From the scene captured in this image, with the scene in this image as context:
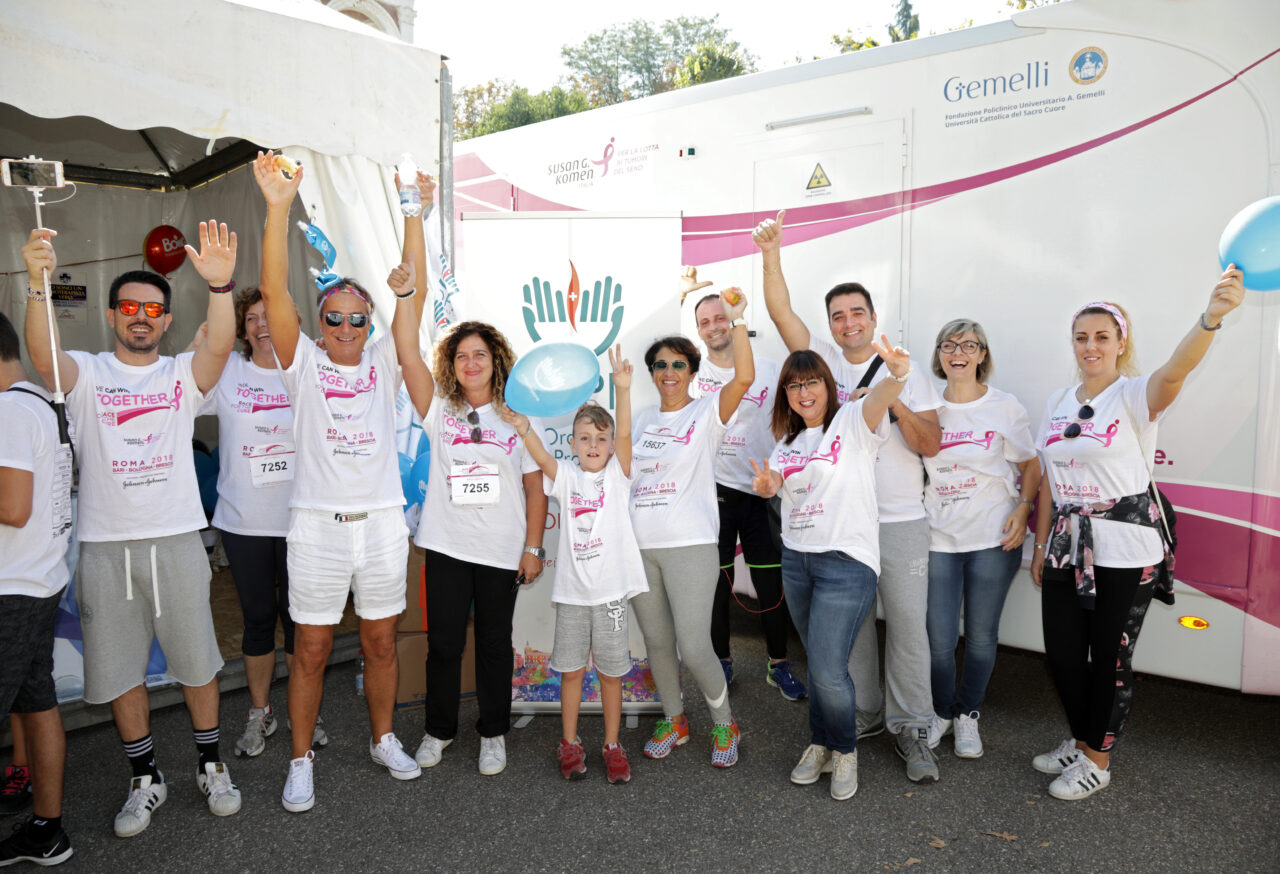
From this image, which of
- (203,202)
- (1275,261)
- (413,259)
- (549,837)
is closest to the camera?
(1275,261)

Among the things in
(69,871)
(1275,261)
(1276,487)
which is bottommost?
(69,871)

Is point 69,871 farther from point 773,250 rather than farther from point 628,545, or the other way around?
point 773,250

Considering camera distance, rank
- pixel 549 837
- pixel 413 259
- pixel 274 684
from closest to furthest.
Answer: pixel 549 837 → pixel 413 259 → pixel 274 684

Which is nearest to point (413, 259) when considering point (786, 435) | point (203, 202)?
point (786, 435)

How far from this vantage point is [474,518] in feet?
10.2

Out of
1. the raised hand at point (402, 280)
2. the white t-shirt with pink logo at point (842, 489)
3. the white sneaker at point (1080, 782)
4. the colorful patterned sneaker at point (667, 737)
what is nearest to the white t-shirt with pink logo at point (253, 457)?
the raised hand at point (402, 280)

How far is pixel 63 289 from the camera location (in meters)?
6.49

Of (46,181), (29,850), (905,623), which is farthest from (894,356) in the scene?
(29,850)

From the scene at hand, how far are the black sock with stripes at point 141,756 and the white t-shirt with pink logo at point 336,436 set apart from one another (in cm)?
98

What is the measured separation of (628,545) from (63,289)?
5800 millimetres

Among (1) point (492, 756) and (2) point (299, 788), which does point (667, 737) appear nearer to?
(1) point (492, 756)

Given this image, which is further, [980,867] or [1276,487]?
[1276,487]

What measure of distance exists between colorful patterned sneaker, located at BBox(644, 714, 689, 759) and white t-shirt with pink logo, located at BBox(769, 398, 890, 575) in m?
1.00

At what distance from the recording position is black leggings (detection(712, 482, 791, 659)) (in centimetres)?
381
